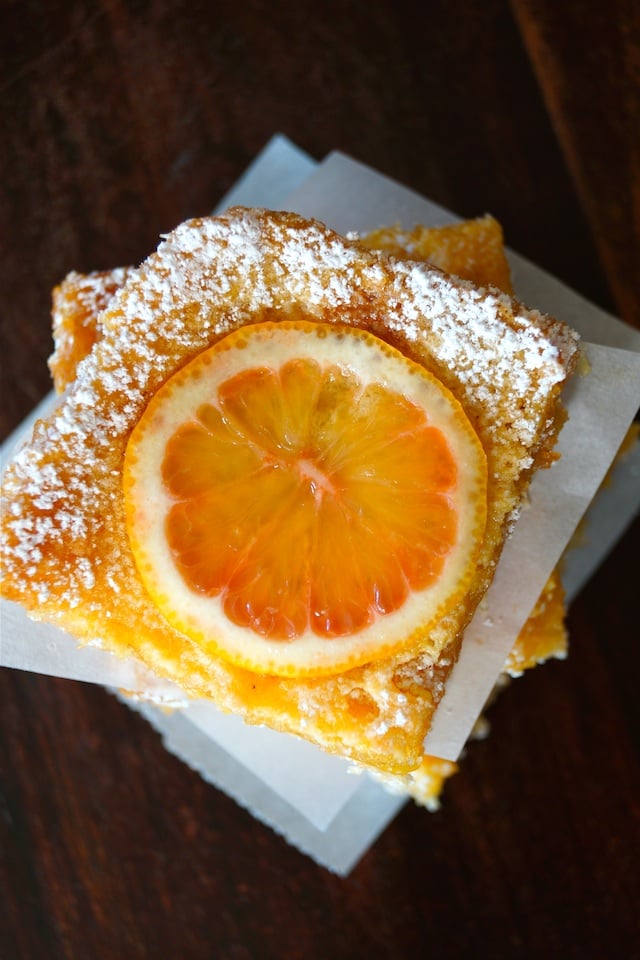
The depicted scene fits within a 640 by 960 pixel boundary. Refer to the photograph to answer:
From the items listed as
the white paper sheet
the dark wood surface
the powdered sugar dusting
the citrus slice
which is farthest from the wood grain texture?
the citrus slice

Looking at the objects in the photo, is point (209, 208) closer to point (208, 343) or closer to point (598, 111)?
point (208, 343)

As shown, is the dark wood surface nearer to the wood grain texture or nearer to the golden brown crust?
the wood grain texture

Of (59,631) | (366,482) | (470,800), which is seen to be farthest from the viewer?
(470,800)

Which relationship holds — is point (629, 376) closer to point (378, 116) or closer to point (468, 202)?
point (468, 202)

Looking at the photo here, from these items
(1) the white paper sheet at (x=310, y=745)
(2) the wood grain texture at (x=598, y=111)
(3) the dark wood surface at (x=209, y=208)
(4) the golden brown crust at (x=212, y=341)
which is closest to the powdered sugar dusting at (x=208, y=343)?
(4) the golden brown crust at (x=212, y=341)

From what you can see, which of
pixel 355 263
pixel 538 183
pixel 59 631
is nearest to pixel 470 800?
pixel 59 631

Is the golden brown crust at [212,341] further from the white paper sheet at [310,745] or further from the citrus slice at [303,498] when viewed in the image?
the white paper sheet at [310,745]

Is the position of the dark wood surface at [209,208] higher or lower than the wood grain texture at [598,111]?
lower
